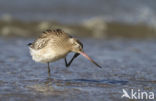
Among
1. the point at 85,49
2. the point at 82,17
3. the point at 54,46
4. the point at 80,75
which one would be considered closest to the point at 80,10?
the point at 82,17

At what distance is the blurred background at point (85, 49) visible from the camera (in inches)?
233

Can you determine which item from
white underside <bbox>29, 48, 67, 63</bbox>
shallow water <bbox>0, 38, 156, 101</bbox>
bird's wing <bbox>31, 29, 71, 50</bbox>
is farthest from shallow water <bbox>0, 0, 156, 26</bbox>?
white underside <bbox>29, 48, 67, 63</bbox>

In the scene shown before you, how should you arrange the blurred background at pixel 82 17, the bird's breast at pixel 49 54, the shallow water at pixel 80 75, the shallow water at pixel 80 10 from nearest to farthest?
the shallow water at pixel 80 75, the bird's breast at pixel 49 54, the blurred background at pixel 82 17, the shallow water at pixel 80 10

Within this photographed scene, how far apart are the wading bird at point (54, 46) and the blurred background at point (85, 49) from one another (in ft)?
1.26

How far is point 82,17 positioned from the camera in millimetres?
13750

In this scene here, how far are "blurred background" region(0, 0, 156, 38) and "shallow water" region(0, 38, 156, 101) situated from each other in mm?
2283

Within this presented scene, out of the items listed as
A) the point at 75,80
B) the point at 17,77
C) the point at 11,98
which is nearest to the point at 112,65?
the point at 75,80

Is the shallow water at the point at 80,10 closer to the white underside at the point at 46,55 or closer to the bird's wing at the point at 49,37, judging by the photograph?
the bird's wing at the point at 49,37

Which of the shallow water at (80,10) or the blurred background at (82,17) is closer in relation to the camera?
the blurred background at (82,17)

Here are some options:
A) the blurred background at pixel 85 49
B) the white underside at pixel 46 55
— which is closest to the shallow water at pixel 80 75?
the blurred background at pixel 85 49

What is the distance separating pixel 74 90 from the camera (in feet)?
19.3

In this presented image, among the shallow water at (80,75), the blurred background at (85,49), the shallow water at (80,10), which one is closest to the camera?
the shallow water at (80,75)

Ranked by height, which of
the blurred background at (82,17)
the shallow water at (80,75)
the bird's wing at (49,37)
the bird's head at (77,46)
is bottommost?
the shallow water at (80,75)

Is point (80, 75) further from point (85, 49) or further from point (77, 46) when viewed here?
point (85, 49)
